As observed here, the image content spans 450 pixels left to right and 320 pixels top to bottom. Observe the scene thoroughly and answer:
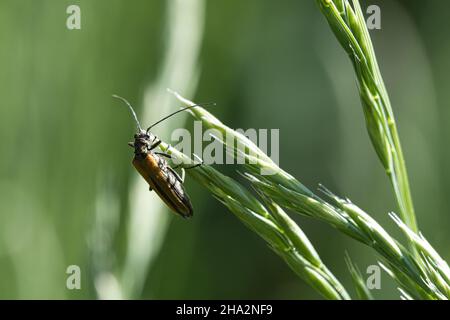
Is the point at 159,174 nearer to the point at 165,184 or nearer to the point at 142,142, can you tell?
the point at 165,184

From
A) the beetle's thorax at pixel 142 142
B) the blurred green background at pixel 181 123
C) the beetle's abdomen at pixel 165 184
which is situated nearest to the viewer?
the blurred green background at pixel 181 123

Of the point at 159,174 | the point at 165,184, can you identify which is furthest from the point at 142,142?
the point at 165,184

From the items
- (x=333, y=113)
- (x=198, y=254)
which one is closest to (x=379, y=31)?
(x=333, y=113)

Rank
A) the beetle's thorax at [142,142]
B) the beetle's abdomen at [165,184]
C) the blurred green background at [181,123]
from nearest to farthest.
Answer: the blurred green background at [181,123] → the beetle's abdomen at [165,184] → the beetle's thorax at [142,142]

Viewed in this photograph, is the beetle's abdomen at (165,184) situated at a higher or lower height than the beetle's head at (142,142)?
lower
